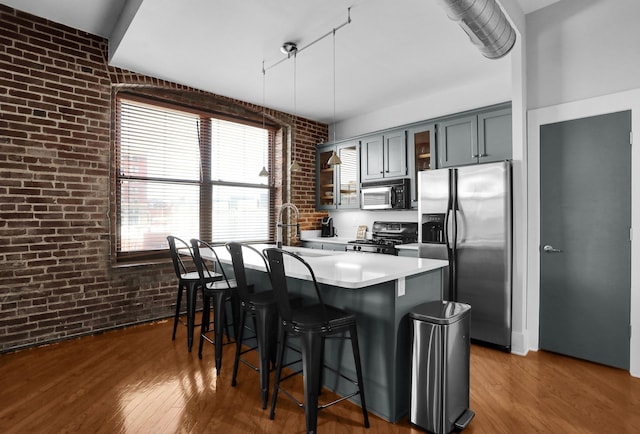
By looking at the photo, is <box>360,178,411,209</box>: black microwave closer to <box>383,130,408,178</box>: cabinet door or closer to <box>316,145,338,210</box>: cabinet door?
<box>383,130,408,178</box>: cabinet door

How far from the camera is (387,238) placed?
5039mm

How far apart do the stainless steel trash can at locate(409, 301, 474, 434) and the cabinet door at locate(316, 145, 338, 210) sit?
3.77m

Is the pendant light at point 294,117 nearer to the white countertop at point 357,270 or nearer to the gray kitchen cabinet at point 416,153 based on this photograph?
the white countertop at point 357,270

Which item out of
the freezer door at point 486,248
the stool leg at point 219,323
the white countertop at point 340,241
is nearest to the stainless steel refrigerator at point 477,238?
the freezer door at point 486,248

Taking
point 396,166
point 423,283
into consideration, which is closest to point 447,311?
point 423,283

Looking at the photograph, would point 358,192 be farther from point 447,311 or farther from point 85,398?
point 85,398

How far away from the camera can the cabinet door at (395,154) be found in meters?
4.68

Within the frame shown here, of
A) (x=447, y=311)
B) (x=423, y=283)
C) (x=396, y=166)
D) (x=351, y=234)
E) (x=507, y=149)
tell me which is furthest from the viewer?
(x=351, y=234)

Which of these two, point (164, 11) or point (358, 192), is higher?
point (164, 11)

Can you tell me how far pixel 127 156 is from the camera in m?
4.12

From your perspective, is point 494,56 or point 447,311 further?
point 494,56

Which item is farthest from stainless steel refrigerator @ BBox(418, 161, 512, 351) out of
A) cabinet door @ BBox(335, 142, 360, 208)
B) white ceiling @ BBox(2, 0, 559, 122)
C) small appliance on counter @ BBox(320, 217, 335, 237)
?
small appliance on counter @ BBox(320, 217, 335, 237)

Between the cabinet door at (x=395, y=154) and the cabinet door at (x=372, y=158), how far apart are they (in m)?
0.08

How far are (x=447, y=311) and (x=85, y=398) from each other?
96.4 inches
